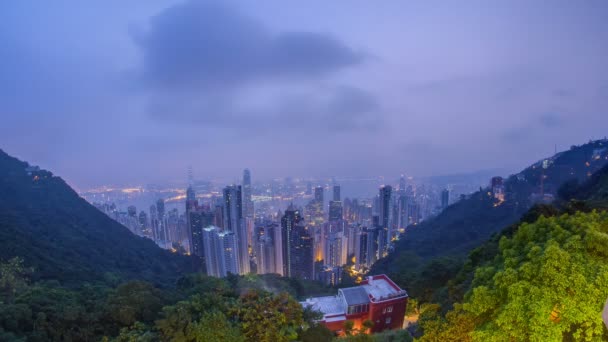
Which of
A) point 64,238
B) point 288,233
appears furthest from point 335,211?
point 64,238

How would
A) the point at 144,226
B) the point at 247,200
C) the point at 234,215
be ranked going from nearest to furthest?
the point at 234,215 → the point at 144,226 → the point at 247,200

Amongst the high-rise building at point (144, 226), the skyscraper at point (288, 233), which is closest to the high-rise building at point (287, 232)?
the skyscraper at point (288, 233)

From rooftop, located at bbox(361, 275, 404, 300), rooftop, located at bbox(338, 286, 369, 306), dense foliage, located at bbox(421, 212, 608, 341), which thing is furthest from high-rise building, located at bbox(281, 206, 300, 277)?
dense foliage, located at bbox(421, 212, 608, 341)

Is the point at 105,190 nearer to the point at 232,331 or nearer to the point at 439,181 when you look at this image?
the point at 232,331

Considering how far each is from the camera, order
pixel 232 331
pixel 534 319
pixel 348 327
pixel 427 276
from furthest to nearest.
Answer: pixel 427 276
pixel 348 327
pixel 232 331
pixel 534 319

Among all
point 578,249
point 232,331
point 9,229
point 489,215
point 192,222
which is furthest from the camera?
point 192,222

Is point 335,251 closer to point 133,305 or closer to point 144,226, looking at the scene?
point 133,305

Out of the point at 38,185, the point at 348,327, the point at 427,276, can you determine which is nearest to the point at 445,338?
the point at 348,327
